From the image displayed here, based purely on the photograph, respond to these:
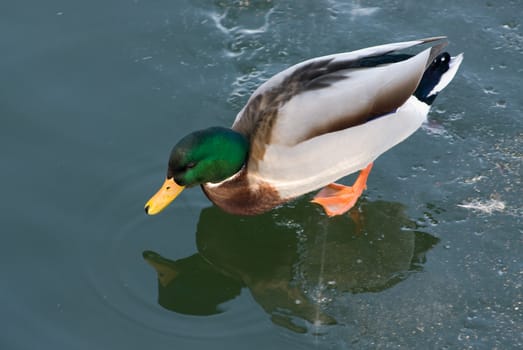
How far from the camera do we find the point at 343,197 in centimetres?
453

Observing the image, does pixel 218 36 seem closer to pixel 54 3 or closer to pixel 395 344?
pixel 54 3

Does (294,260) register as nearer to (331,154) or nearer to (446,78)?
(331,154)

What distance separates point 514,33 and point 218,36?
195 cm

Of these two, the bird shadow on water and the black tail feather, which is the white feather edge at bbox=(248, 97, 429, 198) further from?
the bird shadow on water

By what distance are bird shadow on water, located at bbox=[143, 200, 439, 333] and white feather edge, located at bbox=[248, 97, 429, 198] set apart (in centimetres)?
24

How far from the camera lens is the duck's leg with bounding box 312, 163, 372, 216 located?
447 centimetres

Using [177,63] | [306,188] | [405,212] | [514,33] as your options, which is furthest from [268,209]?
[514,33]

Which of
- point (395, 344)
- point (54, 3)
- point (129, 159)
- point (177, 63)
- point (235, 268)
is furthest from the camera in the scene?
point (54, 3)

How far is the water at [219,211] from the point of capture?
3.89 metres

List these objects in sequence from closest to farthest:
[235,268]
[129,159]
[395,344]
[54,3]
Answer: [395,344]
[235,268]
[129,159]
[54,3]

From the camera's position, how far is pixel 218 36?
18.1 ft

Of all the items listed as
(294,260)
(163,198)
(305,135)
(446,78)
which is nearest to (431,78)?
(446,78)

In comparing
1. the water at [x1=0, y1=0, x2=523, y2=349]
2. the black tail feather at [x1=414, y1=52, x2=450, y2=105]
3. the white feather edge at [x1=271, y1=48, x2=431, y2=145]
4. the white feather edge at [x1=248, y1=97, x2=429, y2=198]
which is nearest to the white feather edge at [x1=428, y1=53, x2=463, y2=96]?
the black tail feather at [x1=414, y1=52, x2=450, y2=105]

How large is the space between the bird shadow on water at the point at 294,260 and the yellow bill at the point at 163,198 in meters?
0.30
